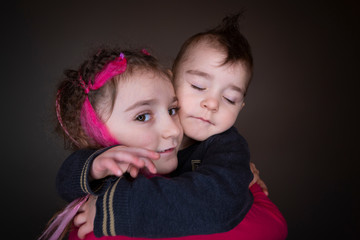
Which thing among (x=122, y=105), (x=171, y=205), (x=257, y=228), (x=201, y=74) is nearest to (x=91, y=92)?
(x=122, y=105)

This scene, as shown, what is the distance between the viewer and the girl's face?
1.37 metres

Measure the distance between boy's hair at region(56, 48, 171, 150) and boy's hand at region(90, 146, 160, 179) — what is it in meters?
0.35

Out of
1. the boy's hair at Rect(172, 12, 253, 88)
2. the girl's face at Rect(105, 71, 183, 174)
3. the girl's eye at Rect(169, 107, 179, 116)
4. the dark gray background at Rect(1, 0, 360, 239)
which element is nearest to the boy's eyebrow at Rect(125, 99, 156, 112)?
the girl's face at Rect(105, 71, 183, 174)

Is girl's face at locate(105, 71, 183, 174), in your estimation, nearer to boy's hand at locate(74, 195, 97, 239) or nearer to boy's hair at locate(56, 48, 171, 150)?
boy's hair at locate(56, 48, 171, 150)

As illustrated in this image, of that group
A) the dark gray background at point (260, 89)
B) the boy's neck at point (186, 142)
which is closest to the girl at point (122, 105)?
the boy's neck at point (186, 142)

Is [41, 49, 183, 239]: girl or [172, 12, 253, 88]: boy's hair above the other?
[172, 12, 253, 88]: boy's hair

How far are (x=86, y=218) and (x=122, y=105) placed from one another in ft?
1.60

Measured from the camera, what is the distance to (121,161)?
3.51 ft

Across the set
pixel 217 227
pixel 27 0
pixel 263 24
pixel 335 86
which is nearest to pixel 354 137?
pixel 335 86

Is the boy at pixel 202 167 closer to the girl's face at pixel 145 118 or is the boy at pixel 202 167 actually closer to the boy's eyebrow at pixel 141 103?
the girl's face at pixel 145 118

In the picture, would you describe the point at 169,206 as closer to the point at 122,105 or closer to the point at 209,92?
the point at 122,105

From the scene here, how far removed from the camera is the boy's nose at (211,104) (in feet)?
5.15

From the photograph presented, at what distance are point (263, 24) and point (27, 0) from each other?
2.35 m

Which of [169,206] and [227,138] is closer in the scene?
[169,206]
